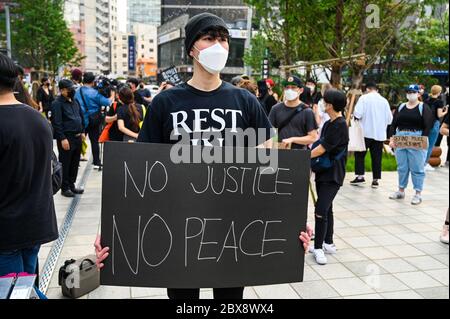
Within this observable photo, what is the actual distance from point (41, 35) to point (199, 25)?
22.4 m

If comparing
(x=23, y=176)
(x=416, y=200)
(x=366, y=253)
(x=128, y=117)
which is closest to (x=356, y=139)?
(x=416, y=200)

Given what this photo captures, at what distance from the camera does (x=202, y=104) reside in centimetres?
203

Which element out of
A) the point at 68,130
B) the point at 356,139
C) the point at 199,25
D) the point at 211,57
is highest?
the point at 199,25

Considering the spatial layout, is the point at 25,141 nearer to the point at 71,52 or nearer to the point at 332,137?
the point at 332,137

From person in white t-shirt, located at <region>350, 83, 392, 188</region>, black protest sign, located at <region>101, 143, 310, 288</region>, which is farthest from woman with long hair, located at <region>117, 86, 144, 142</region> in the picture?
black protest sign, located at <region>101, 143, 310, 288</region>

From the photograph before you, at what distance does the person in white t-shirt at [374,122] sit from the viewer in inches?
296

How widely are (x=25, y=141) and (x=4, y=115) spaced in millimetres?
159

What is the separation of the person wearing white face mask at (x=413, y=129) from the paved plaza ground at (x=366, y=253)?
46 cm

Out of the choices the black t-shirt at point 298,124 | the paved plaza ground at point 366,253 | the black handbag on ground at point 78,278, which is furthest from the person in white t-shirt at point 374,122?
the black handbag on ground at point 78,278

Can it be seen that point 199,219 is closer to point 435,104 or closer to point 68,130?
point 68,130

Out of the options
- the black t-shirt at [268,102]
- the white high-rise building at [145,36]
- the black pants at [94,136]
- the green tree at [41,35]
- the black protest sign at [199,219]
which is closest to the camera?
the black protest sign at [199,219]

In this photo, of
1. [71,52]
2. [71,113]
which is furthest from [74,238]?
[71,52]

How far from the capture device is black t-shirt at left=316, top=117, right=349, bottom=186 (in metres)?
4.01

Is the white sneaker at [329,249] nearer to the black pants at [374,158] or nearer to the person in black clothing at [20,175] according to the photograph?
the person in black clothing at [20,175]
